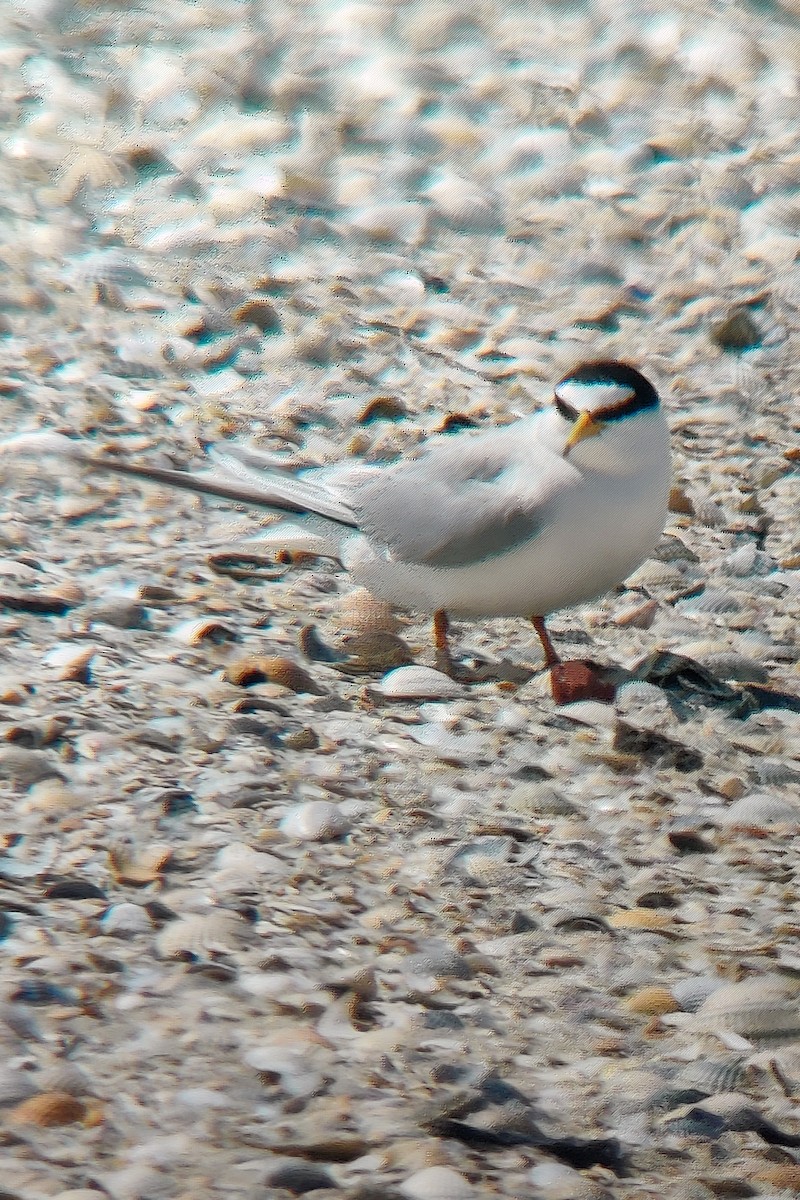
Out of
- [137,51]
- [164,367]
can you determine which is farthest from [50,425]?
[137,51]

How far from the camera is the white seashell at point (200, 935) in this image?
240 cm

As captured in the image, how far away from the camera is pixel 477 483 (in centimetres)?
333

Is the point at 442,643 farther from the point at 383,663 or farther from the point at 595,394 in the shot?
the point at 595,394

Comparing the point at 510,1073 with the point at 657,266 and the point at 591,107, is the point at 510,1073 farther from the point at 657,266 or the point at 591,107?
the point at 591,107

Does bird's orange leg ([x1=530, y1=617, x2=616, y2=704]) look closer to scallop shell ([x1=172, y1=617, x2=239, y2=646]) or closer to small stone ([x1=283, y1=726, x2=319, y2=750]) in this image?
small stone ([x1=283, y1=726, x2=319, y2=750])

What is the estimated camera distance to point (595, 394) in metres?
3.34

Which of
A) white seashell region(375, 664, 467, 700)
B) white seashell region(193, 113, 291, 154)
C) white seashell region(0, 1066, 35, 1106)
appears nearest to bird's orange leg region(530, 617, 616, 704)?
white seashell region(375, 664, 467, 700)

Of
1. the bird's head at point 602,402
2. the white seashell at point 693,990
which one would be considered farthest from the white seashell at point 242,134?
the white seashell at point 693,990

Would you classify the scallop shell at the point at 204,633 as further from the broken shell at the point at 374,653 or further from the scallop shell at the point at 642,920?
the scallop shell at the point at 642,920

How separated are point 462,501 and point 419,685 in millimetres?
410

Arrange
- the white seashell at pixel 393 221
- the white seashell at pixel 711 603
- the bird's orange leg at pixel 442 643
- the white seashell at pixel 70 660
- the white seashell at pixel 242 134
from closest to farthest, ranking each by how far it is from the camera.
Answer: the white seashell at pixel 70 660, the bird's orange leg at pixel 442 643, the white seashell at pixel 711 603, the white seashell at pixel 393 221, the white seashell at pixel 242 134

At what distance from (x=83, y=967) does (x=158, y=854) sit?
318 mm

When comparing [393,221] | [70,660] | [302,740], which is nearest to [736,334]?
[393,221]

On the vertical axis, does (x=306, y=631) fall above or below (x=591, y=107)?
below
